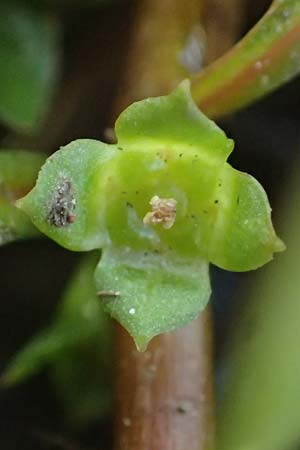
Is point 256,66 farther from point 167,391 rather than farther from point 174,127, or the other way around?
point 167,391

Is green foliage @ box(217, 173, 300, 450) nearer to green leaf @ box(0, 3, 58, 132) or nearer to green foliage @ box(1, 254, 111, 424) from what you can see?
green foliage @ box(1, 254, 111, 424)

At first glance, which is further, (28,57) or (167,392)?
(28,57)

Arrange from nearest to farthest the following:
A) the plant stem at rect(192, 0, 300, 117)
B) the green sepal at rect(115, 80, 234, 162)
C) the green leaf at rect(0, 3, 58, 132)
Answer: the green sepal at rect(115, 80, 234, 162) → the plant stem at rect(192, 0, 300, 117) → the green leaf at rect(0, 3, 58, 132)

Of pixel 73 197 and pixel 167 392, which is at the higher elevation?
pixel 73 197

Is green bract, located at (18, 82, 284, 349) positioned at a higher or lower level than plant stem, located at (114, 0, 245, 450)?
higher

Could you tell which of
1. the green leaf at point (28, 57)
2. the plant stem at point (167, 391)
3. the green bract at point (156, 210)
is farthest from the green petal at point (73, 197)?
the green leaf at point (28, 57)

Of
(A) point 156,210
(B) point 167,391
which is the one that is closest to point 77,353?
(B) point 167,391

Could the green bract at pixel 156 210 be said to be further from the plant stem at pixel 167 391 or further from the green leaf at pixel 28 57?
the green leaf at pixel 28 57

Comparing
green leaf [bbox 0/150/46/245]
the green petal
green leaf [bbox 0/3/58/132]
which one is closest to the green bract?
the green petal
